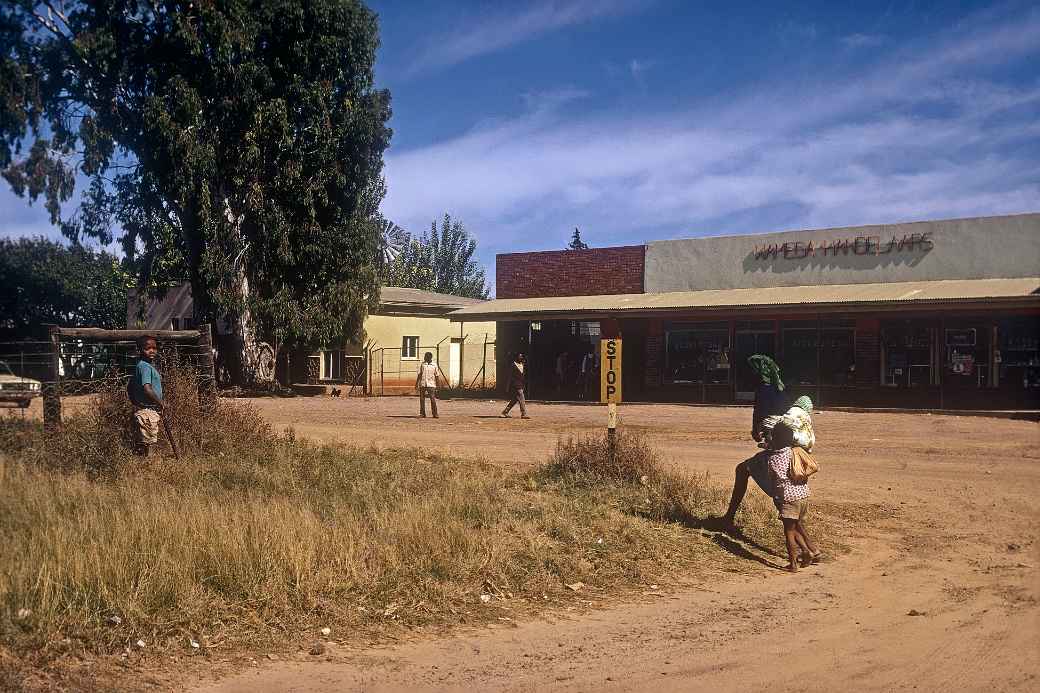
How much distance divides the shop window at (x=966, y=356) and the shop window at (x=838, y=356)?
2448 mm

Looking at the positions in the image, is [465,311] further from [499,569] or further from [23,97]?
[499,569]

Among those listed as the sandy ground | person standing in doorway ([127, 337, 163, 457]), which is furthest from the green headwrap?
person standing in doorway ([127, 337, 163, 457])

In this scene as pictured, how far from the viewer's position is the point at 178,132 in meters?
28.8

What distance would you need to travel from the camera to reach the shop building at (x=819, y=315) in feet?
84.0

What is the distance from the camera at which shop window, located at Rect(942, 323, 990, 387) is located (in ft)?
85.4

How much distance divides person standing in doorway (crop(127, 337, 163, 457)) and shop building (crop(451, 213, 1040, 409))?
49.3 ft

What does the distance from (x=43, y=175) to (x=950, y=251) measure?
2927cm

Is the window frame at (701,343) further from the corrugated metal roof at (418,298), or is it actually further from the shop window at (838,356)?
the corrugated metal roof at (418,298)

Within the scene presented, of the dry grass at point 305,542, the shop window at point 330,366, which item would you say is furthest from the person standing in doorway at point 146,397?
the shop window at point 330,366

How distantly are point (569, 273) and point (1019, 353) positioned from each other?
15.6 meters

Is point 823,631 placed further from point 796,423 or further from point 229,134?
point 229,134

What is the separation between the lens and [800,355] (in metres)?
28.4

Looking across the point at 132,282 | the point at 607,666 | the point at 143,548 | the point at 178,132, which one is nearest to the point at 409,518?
the point at 143,548

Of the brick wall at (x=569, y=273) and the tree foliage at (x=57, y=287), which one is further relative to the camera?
the tree foliage at (x=57, y=287)
